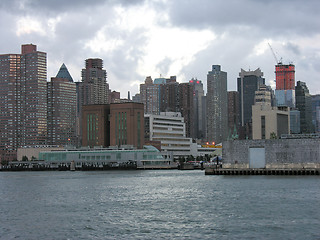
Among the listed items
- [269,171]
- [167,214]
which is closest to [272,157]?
[269,171]

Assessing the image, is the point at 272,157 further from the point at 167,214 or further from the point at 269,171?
the point at 167,214

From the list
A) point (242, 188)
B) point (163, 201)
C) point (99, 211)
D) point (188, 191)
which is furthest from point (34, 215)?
point (242, 188)

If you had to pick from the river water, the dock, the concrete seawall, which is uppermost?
the concrete seawall

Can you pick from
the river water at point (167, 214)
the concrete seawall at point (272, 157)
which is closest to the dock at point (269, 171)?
the concrete seawall at point (272, 157)

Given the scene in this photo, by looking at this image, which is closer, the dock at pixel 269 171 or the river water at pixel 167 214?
the river water at pixel 167 214

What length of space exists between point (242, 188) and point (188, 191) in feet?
35.9

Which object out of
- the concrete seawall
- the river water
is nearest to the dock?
the concrete seawall

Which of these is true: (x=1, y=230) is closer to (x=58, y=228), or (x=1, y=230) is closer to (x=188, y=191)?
(x=58, y=228)

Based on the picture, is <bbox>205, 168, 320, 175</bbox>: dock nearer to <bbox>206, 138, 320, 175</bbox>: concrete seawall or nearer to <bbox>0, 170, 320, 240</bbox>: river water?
<bbox>206, 138, 320, 175</bbox>: concrete seawall

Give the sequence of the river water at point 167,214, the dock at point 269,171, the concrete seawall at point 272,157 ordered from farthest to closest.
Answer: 1. the concrete seawall at point 272,157
2. the dock at point 269,171
3. the river water at point 167,214

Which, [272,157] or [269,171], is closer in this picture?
[269,171]

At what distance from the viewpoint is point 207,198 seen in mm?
99500

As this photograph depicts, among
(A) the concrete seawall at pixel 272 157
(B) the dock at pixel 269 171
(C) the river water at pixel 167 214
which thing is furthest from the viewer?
(A) the concrete seawall at pixel 272 157

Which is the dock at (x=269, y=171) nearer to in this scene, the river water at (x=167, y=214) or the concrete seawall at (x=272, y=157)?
the concrete seawall at (x=272, y=157)
